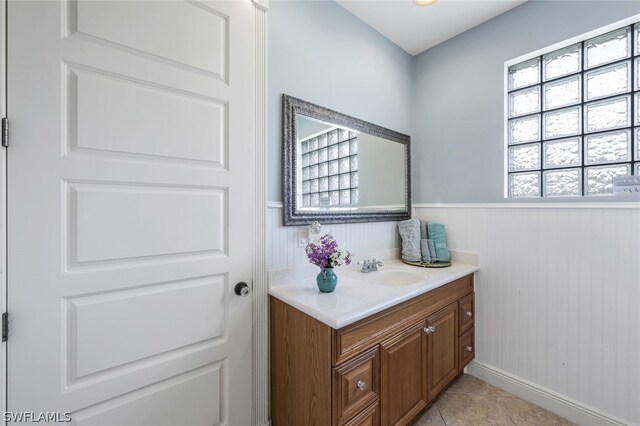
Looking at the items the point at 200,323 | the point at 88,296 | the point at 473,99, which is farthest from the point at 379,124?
the point at 88,296

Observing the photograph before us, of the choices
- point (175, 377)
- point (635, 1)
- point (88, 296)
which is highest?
point (635, 1)

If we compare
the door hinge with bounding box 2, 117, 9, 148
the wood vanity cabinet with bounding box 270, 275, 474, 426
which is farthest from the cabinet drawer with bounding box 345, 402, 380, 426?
the door hinge with bounding box 2, 117, 9, 148

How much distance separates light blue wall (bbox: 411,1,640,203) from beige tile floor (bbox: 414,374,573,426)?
1.40 metres

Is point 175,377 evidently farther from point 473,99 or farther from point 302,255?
point 473,99

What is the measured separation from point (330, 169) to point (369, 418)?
1.38 meters

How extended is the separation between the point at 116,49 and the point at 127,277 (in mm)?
888

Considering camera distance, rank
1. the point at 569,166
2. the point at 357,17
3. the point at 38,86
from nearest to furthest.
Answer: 1. the point at 38,86
2. the point at 569,166
3. the point at 357,17

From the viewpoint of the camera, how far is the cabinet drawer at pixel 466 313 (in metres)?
1.86

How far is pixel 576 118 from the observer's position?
168cm

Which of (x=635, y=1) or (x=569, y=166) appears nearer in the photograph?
(x=635, y=1)

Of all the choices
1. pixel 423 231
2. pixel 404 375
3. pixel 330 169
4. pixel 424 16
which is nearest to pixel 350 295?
pixel 404 375

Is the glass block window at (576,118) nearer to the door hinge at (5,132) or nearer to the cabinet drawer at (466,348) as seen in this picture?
the cabinet drawer at (466,348)

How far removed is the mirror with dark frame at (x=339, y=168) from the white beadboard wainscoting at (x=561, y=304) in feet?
2.07

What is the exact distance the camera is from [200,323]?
1190 mm
